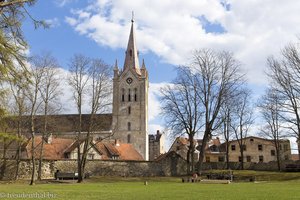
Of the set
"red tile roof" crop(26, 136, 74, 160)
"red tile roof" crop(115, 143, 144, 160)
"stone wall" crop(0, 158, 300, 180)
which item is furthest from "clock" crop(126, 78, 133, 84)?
"stone wall" crop(0, 158, 300, 180)

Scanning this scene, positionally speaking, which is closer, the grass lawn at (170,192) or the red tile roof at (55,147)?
the grass lawn at (170,192)

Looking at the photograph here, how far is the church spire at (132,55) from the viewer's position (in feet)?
279

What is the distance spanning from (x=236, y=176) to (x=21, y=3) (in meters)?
32.3

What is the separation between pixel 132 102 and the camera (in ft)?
267

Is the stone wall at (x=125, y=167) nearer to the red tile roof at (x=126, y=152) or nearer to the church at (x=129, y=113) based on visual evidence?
the red tile roof at (x=126, y=152)

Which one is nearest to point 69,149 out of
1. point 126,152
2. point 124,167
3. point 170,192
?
point 126,152

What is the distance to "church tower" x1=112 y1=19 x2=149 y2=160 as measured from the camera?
77.3m

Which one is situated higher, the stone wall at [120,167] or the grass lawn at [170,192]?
the stone wall at [120,167]

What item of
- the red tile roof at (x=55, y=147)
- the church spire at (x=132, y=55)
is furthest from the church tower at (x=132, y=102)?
the red tile roof at (x=55, y=147)

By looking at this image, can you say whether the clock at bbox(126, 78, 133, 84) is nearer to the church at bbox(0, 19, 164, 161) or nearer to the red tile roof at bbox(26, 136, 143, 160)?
the church at bbox(0, 19, 164, 161)

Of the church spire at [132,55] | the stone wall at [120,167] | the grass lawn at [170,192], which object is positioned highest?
→ the church spire at [132,55]

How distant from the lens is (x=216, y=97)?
121 ft

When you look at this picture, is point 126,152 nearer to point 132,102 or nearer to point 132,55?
point 132,102

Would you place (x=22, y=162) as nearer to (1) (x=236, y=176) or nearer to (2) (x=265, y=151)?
(1) (x=236, y=176)
